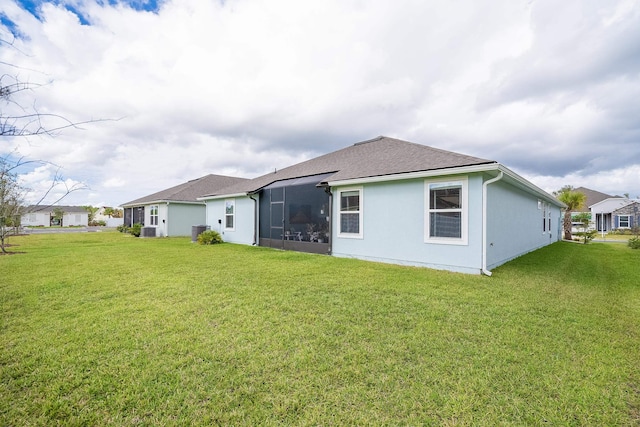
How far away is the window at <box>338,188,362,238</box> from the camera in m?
9.42

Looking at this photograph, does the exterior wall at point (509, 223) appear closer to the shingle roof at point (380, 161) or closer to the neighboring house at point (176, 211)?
the shingle roof at point (380, 161)

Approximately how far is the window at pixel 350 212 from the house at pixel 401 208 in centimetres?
3

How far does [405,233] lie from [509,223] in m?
3.98

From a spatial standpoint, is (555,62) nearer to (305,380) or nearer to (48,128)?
(305,380)

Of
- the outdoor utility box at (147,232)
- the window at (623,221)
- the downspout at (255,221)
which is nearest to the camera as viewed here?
the downspout at (255,221)

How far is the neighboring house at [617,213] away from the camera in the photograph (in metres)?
29.3

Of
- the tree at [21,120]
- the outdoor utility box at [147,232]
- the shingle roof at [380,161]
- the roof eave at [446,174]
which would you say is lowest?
the outdoor utility box at [147,232]

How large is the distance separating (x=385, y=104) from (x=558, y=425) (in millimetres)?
12918

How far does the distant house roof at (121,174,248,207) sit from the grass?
15.7 m

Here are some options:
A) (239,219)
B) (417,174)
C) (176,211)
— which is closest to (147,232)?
(176,211)

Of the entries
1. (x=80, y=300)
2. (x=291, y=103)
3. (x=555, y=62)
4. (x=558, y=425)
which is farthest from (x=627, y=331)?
(x=291, y=103)

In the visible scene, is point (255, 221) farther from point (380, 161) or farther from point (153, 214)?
point (153, 214)

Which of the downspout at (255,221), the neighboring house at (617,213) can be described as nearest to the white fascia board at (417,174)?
the downspout at (255,221)

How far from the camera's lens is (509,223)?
927 centimetres
